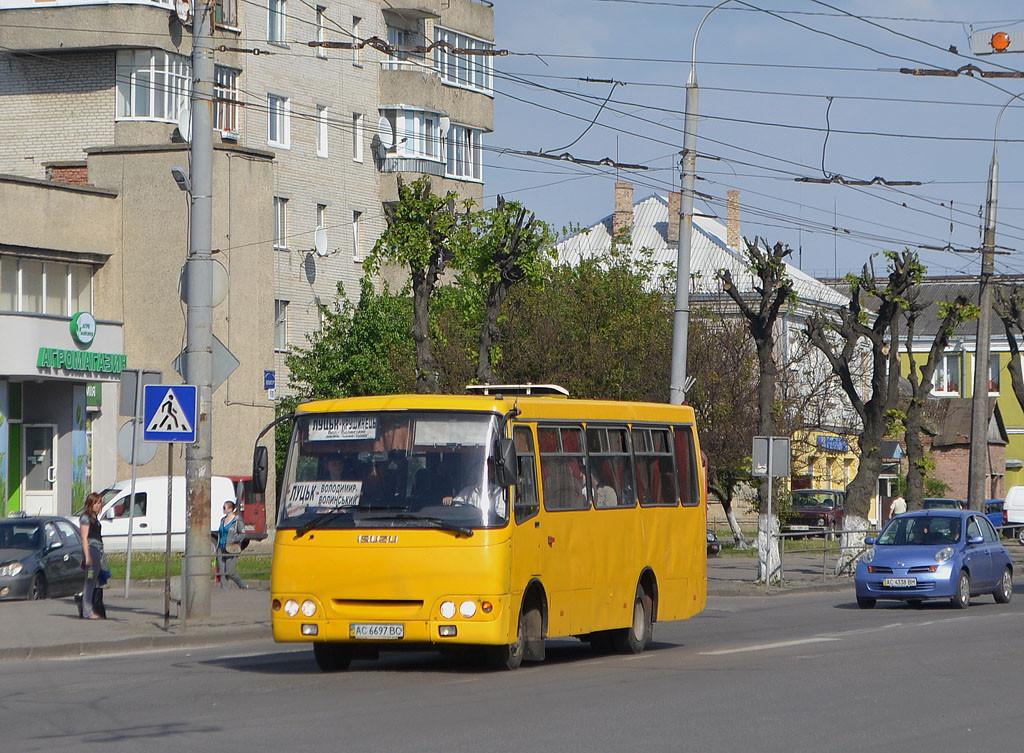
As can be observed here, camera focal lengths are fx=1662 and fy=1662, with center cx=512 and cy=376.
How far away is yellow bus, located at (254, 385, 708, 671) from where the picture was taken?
45.7 ft

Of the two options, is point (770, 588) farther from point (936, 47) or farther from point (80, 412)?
point (80, 412)

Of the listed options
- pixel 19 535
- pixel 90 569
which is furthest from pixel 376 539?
pixel 19 535

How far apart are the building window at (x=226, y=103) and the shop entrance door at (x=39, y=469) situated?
447 inches

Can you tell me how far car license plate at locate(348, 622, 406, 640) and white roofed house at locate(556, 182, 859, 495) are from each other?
44.0 meters

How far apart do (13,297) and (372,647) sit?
2656 cm

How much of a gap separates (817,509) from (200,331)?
39065 millimetres

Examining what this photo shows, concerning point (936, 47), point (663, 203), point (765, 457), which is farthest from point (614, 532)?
point (663, 203)

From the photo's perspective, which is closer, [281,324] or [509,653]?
[509,653]

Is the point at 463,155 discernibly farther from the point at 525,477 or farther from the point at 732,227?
the point at 525,477

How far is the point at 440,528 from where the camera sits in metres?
14.0

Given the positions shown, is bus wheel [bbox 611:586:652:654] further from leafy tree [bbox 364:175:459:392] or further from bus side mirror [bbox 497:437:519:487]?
leafy tree [bbox 364:175:459:392]

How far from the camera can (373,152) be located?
5516cm

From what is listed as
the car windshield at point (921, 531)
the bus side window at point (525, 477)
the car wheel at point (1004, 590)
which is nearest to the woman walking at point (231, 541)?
the car windshield at point (921, 531)

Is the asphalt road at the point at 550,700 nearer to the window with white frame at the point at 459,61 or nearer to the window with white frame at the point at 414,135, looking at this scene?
the window with white frame at the point at 414,135
